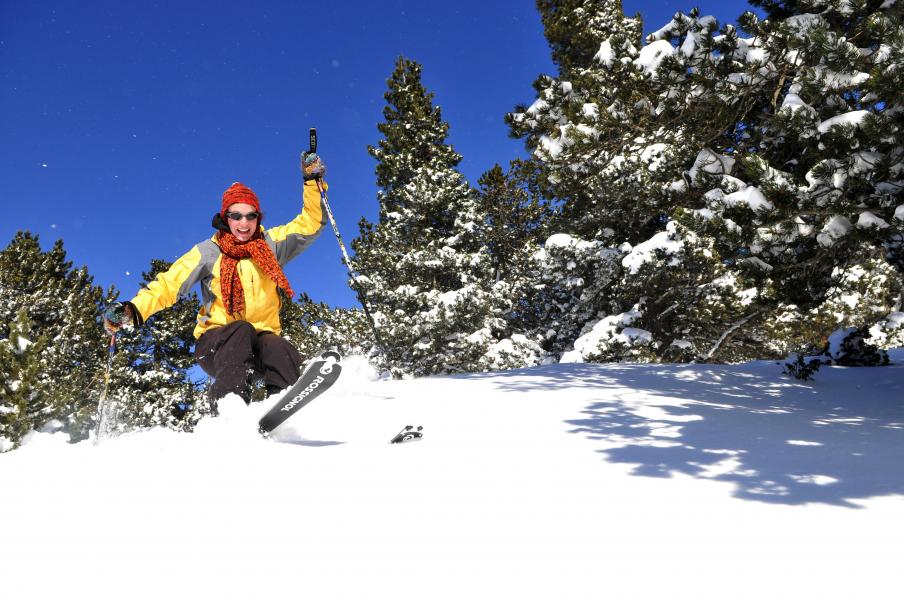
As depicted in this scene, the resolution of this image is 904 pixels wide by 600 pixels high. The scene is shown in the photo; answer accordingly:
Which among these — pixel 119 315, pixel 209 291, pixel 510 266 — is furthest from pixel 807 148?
pixel 510 266

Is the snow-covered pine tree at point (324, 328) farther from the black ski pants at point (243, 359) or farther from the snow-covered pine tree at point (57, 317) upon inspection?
the black ski pants at point (243, 359)

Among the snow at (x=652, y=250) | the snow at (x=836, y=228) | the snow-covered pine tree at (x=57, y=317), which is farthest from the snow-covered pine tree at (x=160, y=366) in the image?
the snow at (x=836, y=228)

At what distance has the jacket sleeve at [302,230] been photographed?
4078mm

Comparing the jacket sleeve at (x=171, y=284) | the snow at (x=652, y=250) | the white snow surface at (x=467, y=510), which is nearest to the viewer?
the white snow surface at (x=467, y=510)

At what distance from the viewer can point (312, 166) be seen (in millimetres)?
4164

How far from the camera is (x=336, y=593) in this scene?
49.9 inches

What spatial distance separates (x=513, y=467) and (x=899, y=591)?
1336 mm

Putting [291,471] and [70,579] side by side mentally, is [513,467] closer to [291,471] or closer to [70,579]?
[291,471]

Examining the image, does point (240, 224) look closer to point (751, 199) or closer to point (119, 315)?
point (119, 315)

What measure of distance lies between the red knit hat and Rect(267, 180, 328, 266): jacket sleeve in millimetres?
269

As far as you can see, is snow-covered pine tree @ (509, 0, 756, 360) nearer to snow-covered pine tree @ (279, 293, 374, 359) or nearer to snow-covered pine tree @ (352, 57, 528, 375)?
snow-covered pine tree @ (352, 57, 528, 375)

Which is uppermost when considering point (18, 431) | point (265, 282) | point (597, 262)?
point (597, 262)

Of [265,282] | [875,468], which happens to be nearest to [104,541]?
[265,282]

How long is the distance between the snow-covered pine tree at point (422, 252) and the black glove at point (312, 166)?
39.0 ft
